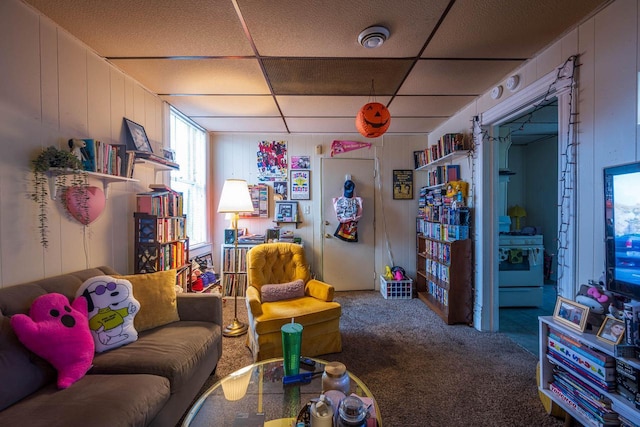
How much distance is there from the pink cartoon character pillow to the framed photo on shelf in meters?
2.51

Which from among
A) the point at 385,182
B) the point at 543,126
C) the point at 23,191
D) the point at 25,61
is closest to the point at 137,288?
the point at 23,191

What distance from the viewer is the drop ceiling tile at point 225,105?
9.41 ft

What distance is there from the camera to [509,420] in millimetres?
1610

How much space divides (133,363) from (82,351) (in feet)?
0.78

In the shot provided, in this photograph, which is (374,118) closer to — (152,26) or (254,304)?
(152,26)

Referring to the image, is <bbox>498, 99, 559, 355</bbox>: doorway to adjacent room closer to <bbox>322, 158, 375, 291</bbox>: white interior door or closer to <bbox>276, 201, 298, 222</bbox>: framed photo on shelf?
<bbox>322, 158, 375, 291</bbox>: white interior door

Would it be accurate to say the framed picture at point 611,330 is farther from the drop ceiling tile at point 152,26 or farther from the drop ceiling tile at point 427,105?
the drop ceiling tile at point 152,26

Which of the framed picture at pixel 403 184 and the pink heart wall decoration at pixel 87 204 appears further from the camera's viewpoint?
the framed picture at pixel 403 184

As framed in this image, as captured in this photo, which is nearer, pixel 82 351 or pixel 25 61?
pixel 82 351

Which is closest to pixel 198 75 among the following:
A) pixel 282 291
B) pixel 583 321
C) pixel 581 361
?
pixel 282 291

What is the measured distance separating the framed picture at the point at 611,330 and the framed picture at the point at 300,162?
3489 mm

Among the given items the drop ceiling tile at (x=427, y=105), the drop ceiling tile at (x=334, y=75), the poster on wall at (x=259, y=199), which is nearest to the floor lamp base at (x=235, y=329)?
the poster on wall at (x=259, y=199)

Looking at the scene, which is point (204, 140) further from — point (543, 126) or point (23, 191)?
point (543, 126)

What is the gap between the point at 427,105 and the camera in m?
3.07
